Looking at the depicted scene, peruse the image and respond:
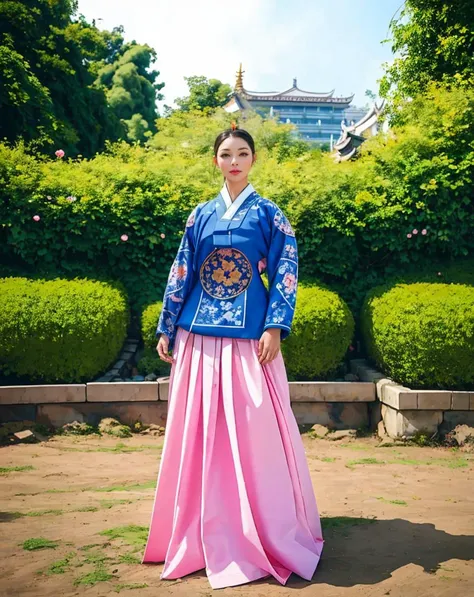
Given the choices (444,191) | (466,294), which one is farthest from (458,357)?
(444,191)

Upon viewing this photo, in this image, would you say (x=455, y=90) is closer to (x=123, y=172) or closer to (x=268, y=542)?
(x=123, y=172)

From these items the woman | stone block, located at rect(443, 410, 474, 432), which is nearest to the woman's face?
the woman

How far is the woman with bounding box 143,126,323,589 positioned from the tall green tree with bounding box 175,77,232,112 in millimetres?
20564

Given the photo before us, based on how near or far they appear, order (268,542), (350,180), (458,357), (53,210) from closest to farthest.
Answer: (268,542)
(458,357)
(53,210)
(350,180)

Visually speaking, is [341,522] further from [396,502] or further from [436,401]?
[436,401]

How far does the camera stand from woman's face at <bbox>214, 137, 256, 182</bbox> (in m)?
3.05

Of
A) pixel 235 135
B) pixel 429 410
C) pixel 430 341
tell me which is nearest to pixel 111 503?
pixel 235 135

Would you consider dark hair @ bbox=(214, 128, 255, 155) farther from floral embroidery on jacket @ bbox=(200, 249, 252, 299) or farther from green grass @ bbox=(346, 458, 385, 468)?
green grass @ bbox=(346, 458, 385, 468)

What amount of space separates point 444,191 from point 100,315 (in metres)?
3.59

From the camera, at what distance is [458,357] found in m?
5.50

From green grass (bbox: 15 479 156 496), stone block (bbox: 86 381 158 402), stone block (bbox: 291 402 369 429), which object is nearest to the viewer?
green grass (bbox: 15 479 156 496)

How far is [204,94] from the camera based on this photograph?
75.3 ft

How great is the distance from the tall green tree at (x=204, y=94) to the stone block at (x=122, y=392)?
18.3 metres

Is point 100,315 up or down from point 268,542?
up
